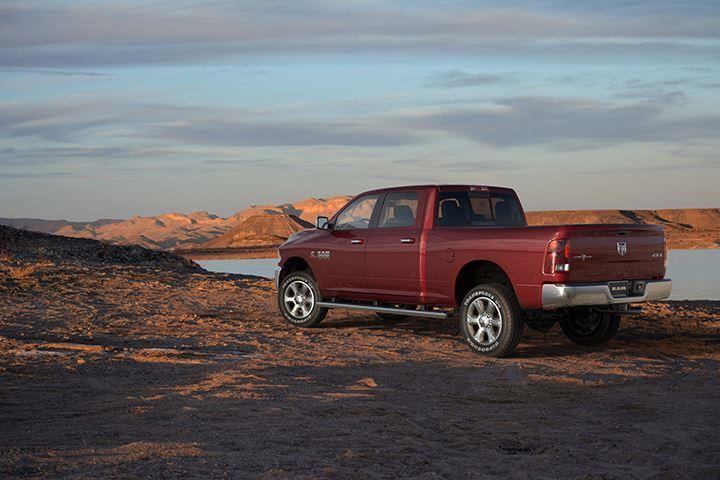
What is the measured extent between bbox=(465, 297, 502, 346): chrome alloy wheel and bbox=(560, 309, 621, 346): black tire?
1.69 m

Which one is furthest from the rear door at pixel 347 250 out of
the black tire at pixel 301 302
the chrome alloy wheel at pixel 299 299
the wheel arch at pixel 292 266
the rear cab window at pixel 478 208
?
the rear cab window at pixel 478 208

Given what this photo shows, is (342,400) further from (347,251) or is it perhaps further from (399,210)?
(347,251)

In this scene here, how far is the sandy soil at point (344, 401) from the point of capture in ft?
20.8

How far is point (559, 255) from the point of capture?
34.3 ft

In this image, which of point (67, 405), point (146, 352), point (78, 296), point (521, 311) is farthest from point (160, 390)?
point (78, 296)

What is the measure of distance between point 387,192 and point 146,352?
405 cm

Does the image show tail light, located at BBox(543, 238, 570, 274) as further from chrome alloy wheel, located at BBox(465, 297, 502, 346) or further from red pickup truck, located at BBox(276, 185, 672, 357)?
chrome alloy wheel, located at BBox(465, 297, 502, 346)

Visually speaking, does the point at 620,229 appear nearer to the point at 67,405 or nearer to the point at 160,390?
the point at 160,390

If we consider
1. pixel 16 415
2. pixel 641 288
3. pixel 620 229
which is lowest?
pixel 16 415

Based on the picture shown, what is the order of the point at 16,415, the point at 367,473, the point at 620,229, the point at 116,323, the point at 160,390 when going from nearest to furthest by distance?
the point at 367,473, the point at 16,415, the point at 160,390, the point at 620,229, the point at 116,323

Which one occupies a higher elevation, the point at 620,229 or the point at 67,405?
the point at 620,229

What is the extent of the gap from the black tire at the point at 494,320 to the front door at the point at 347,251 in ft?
7.24

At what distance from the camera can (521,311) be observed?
439 inches

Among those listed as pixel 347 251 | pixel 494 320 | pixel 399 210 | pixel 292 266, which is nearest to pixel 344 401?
pixel 494 320
